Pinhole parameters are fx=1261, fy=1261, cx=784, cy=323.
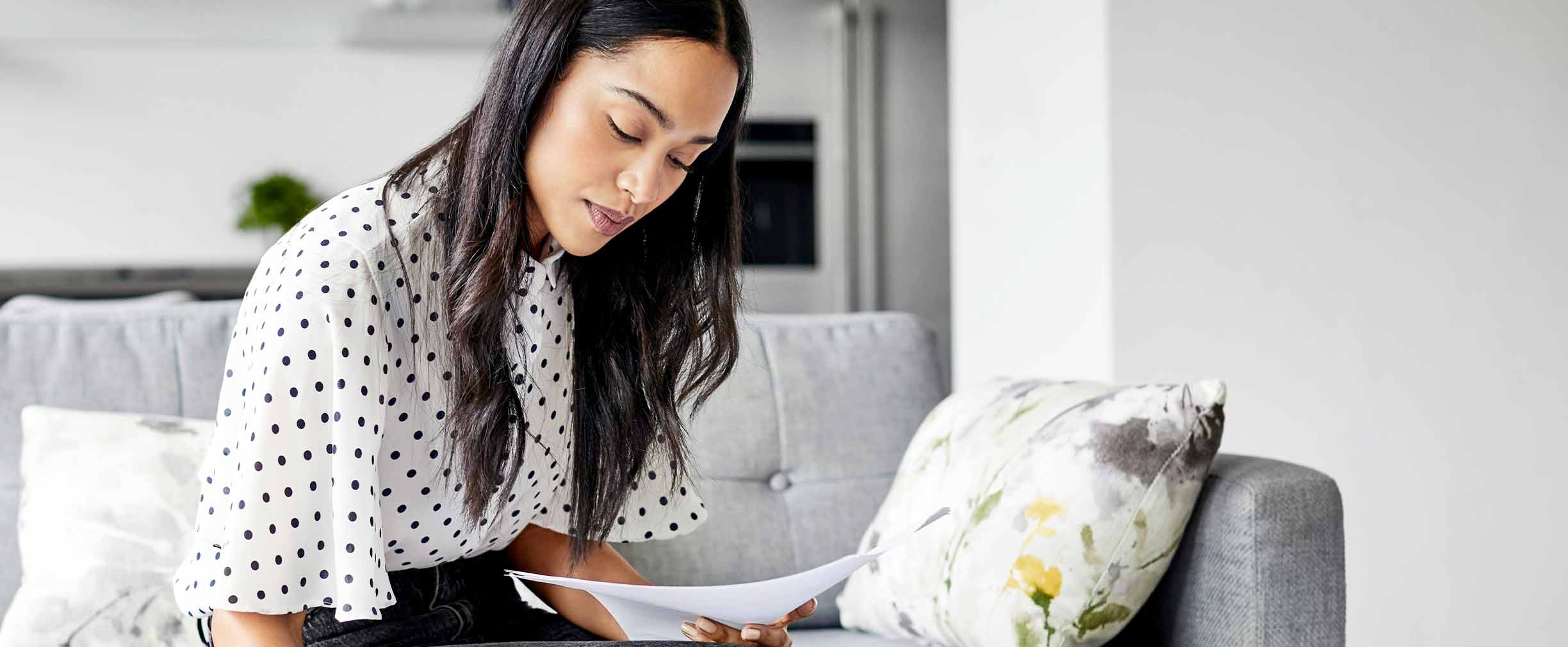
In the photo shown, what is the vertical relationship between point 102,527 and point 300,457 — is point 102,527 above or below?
below

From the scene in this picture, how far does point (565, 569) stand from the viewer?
1.26 metres

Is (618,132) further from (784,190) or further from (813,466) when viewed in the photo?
(784,190)

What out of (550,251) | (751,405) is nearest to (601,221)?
(550,251)

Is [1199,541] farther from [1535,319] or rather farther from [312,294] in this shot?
[1535,319]

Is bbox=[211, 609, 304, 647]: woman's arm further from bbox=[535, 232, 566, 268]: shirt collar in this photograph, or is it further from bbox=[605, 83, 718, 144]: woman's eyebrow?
bbox=[605, 83, 718, 144]: woman's eyebrow

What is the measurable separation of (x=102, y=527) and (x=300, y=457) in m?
0.76

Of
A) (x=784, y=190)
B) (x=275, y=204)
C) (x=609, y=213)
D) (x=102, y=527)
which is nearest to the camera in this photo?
(x=609, y=213)

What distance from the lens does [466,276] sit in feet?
3.19

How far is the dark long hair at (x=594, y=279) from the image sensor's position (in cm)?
97

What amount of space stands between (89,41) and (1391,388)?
4491 mm

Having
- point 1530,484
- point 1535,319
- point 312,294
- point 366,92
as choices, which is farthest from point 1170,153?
point 366,92

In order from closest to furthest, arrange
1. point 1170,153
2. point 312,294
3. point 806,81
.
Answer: point 312,294
point 1170,153
point 806,81

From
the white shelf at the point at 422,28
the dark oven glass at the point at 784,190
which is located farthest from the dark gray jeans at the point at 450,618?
the dark oven glass at the point at 784,190

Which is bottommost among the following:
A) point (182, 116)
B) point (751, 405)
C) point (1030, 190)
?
point (751, 405)
